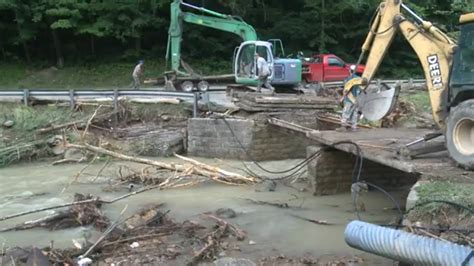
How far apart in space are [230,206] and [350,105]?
11.4 feet

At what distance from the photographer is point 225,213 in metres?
11.4

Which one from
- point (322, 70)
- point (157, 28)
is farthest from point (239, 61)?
point (157, 28)

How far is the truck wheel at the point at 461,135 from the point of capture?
9.27 meters

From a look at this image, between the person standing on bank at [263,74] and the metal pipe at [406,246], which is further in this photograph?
the person standing on bank at [263,74]

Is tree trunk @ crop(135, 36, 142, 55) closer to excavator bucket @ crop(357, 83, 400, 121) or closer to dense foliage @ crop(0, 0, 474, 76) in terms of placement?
dense foliage @ crop(0, 0, 474, 76)

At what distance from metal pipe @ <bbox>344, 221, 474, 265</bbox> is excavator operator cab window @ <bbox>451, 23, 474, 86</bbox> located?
351cm

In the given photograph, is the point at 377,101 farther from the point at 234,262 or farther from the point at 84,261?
the point at 84,261

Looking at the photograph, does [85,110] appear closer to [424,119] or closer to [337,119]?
[337,119]

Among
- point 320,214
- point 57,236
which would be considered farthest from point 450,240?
point 57,236

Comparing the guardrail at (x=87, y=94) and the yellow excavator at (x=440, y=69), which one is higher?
the yellow excavator at (x=440, y=69)

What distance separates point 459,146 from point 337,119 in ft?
24.1

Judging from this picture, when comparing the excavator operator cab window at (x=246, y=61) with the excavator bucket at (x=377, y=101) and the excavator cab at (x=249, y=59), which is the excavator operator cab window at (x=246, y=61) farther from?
the excavator bucket at (x=377, y=101)

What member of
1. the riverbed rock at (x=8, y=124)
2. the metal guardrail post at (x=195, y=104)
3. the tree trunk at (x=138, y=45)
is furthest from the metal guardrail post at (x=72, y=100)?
the tree trunk at (x=138, y=45)

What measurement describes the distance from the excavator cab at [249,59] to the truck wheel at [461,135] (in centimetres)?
1400
